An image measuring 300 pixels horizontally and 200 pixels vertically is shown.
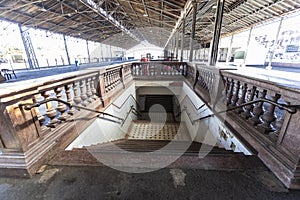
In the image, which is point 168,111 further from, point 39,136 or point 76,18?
point 76,18

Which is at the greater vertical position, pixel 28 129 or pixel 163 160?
pixel 28 129

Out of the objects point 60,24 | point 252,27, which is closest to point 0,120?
point 252,27

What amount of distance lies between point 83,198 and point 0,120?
852 mm

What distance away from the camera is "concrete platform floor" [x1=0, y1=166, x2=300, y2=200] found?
3.42 feet

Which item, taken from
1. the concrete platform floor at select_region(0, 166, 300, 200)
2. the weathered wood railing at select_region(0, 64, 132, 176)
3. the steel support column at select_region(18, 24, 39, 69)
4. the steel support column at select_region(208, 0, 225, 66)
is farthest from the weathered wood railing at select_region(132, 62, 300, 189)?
the steel support column at select_region(18, 24, 39, 69)

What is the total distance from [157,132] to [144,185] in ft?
13.3

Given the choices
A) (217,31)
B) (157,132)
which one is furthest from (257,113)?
(157,132)

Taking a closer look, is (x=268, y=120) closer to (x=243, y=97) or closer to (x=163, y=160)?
(x=243, y=97)

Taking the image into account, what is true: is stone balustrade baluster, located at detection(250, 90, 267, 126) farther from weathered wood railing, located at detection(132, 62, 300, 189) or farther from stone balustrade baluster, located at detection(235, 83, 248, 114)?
stone balustrade baluster, located at detection(235, 83, 248, 114)

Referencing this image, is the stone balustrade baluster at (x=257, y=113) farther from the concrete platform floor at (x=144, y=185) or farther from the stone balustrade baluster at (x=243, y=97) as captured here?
the concrete platform floor at (x=144, y=185)

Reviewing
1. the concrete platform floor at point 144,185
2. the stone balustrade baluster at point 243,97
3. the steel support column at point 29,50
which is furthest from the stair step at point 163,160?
the steel support column at point 29,50

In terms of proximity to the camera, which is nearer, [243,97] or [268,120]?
[268,120]

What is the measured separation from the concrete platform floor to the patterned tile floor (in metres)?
3.45

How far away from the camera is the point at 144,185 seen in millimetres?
1130
